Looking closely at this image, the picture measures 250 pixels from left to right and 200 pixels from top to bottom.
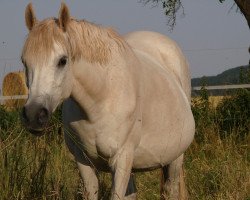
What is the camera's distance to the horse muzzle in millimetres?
3176

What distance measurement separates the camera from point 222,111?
27.4 ft

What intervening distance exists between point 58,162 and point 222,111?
13.2ft

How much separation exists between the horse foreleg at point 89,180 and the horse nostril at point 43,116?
913mm

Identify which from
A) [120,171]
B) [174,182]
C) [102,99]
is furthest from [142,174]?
[102,99]

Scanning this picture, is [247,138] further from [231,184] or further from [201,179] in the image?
[231,184]

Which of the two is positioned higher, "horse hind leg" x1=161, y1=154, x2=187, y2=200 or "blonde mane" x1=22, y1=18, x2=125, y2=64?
"blonde mane" x1=22, y1=18, x2=125, y2=64

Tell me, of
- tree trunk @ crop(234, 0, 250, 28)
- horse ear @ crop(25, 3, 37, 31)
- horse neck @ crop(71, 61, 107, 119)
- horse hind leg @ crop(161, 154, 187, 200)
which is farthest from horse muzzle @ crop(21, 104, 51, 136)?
tree trunk @ crop(234, 0, 250, 28)

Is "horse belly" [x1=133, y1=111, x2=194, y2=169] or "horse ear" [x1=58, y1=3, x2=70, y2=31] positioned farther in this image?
"horse belly" [x1=133, y1=111, x2=194, y2=169]

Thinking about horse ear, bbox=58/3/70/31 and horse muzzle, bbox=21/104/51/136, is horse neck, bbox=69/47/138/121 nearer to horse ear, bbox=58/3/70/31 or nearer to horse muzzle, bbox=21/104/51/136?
horse ear, bbox=58/3/70/31

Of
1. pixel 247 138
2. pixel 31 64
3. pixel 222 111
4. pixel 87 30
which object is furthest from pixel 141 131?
pixel 222 111

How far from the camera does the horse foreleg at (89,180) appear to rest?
4.08m

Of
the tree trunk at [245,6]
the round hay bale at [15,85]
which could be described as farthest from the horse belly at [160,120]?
the round hay bale at [15,85]

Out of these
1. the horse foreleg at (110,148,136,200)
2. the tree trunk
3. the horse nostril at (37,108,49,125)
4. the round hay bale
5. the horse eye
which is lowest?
the round hay bale

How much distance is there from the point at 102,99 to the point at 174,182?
173 cm
